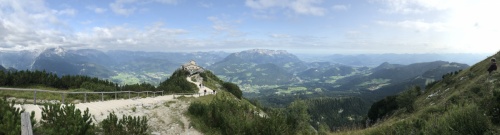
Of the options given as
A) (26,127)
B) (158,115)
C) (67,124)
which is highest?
(26,127)

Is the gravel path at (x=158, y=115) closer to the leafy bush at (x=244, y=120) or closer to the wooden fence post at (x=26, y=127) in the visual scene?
the leafy bush at (x=244, y=120)

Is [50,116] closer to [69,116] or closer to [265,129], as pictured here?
[69,116]

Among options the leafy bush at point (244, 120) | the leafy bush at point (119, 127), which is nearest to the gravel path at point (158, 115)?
the leafy bush at point (244, 120)

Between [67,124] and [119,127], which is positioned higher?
[67,124]

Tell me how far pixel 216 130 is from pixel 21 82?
31613 millimetres

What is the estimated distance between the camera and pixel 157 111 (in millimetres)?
22031

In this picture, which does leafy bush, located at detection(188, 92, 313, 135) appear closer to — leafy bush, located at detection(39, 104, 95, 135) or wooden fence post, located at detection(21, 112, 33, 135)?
leafy bush, located at detection(39, 104, 95, 135)

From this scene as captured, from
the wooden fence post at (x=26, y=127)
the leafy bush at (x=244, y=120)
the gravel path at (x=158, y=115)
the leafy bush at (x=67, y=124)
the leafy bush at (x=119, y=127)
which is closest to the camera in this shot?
the wooden fence post at (x=26, y=127)

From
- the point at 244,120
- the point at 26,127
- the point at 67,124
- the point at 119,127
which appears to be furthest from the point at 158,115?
the point at 26,127

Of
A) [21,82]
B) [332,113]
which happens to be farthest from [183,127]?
[332,113]

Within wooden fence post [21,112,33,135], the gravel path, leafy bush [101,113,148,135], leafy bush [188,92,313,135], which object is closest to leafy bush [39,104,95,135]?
leafy bush [101,113,148,135]

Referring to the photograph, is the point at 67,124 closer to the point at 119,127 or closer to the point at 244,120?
the point at 119,127

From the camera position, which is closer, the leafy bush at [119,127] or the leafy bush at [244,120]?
the leafy bush at [119,127]

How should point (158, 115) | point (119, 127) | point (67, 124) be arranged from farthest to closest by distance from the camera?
1. point (158, 115)
2. point (119, 127)
3. point (67, 124)
